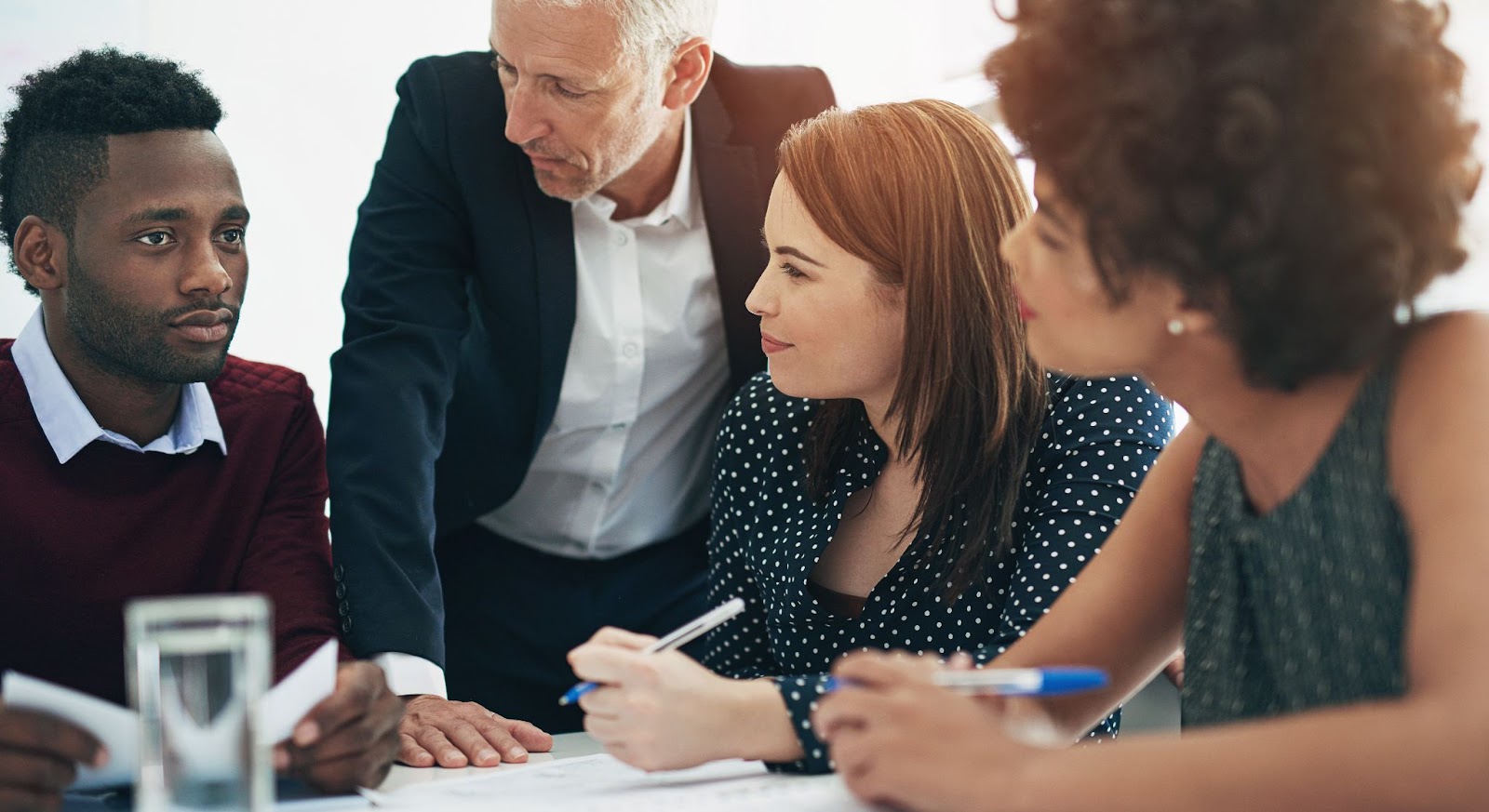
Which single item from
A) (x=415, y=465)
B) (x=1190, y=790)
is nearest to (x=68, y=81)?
(x=415, y=465)

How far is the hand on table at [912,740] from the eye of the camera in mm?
945

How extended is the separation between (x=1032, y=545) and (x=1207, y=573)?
0.40 meters

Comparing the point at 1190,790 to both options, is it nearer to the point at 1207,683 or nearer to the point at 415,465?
the point at 1207,683

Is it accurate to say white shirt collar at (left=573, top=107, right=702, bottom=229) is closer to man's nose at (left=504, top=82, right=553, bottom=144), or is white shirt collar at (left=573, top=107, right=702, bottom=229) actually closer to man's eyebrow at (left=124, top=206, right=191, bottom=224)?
man's nose at (left=504, top=82, right=553, bottom=144)

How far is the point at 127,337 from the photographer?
179cm

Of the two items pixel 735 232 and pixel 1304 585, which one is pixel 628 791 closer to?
pixel 1304 585

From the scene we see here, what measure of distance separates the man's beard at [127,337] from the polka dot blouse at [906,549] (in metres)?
0.71

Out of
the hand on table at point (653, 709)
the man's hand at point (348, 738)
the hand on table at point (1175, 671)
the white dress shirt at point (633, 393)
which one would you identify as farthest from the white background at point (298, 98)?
the hand on table at point (653, 709)

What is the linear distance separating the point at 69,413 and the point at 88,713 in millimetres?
812

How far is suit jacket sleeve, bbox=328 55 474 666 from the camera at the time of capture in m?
1.79

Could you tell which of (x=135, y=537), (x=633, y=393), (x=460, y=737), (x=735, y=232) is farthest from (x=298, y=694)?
(x=735, y=232)

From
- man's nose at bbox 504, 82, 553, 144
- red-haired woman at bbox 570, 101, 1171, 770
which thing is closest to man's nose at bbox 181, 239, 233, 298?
man's nose at bbox 504, 82, 553, 144

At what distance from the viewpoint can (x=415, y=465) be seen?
1901mm

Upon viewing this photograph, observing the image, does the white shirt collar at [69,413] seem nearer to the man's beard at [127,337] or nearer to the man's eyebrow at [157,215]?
the man's beard at [127,337]
